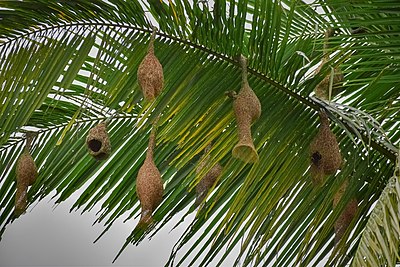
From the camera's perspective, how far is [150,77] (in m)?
1.18

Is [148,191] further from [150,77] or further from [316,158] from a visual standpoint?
[316,158]

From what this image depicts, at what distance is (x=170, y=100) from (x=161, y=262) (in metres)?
1.92

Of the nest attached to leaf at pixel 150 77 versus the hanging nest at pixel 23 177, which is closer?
the nest attached to leaf at pixel 150 77

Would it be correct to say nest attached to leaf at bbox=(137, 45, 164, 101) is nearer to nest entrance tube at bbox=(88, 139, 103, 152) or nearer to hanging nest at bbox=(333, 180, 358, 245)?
nest entrance tube at bbox=(88, 139, 103, 152)

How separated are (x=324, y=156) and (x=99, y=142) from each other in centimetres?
35

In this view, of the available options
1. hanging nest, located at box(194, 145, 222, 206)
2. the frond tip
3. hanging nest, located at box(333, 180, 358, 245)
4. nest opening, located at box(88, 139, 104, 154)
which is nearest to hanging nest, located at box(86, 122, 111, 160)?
nest opening, located at box(88, 139, 104, 154)

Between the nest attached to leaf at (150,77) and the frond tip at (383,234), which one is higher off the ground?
the frond tip at (383,234)

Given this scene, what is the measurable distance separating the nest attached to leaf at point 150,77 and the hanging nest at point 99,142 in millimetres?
206

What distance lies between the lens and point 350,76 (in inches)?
68.7

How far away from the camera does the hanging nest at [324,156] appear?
49.5 inches

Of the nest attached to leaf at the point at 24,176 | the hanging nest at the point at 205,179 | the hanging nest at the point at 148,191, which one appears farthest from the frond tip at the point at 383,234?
the nest attached to leaf at the point at 24,176

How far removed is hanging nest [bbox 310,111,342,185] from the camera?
1.26 metres

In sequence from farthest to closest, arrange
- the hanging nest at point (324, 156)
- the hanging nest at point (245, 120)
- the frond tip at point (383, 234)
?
1. the hanging nest at point (324, 156)
2. the hanging nest at point (245, 120)
3. the frond tip at point (383, 234)

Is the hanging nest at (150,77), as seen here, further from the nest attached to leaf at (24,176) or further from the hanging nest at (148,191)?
the nest attached to leaf at (24,176)
